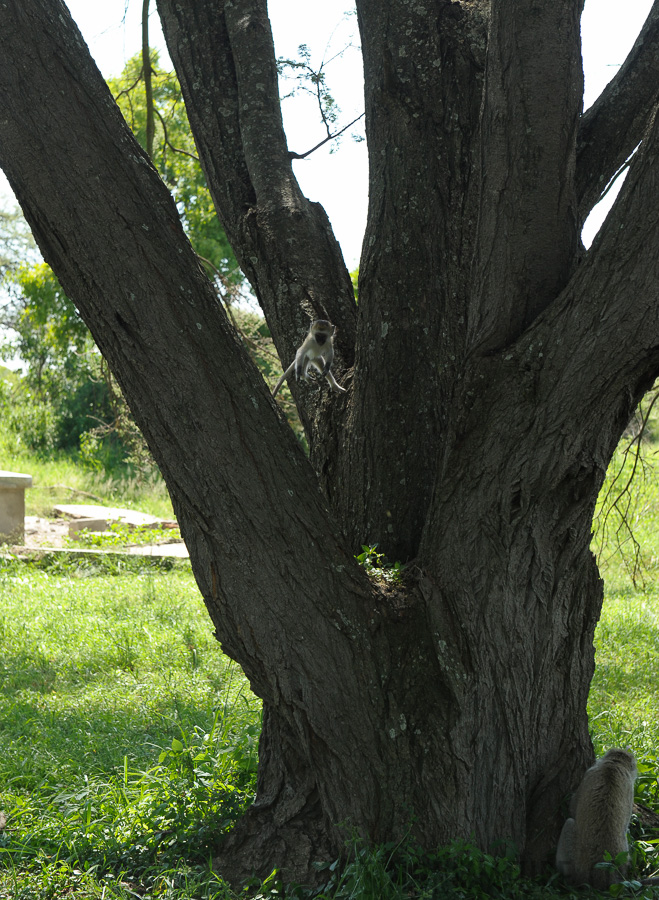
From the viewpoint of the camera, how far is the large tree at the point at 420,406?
8.54 feet

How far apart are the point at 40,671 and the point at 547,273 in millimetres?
4685

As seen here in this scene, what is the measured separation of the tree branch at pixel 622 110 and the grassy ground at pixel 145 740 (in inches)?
87.0

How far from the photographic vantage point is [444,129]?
11.5 feet

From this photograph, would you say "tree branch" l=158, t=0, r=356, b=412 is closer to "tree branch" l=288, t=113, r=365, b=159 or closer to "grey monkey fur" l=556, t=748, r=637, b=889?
"tree branch" l=288, t=113, r=365, b=159

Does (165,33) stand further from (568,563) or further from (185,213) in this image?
(185,213)

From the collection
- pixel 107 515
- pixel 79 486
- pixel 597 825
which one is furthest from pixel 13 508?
pixel 597 825

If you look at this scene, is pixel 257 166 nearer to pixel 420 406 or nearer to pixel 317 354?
pixel 317 354

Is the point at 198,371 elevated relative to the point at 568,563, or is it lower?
elevated

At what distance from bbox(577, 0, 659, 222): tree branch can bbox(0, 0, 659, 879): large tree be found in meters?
0.01

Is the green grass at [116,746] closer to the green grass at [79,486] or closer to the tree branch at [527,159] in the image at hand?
the tree branch at [527,159]

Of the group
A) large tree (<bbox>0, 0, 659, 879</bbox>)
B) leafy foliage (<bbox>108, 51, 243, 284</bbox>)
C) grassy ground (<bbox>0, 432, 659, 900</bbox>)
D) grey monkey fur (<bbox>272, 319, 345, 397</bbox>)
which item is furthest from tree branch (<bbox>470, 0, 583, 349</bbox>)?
leafy foliage (<bbox>108, 51, 243, 284</bbox>)

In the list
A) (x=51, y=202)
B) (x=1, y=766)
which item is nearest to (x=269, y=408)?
(x=51, y=202)

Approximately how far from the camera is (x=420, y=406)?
3461 mm

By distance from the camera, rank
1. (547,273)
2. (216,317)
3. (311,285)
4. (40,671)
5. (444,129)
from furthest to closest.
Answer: (40,671) → (311,285) → (444,129) → (547,273) → (216,317)
